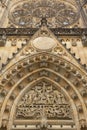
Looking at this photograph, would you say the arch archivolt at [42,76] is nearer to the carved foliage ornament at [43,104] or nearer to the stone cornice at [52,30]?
the carved foliage ornament at [43,104]

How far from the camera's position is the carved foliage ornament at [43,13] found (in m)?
18.7

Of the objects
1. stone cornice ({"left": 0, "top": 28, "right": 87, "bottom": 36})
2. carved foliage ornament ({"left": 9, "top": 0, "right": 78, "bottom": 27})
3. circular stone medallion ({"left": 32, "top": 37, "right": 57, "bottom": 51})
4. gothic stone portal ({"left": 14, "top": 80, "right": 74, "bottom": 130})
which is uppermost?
carved foliage ornament ({"left": 9, "top": 0, "right": 78, "bottom": 27})

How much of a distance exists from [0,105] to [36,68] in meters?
2.42

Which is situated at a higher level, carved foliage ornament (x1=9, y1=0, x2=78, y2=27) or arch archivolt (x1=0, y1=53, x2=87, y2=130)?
carved foliage ornament (x1=9, y1=0, x2=78, y2=27)

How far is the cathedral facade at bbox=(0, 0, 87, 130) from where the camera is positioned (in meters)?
11.9

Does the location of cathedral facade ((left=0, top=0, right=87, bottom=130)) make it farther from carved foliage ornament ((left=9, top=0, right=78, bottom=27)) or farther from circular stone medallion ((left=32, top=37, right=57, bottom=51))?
carved foliage ornament ((left=9, top=0, right=78, bottom=27))

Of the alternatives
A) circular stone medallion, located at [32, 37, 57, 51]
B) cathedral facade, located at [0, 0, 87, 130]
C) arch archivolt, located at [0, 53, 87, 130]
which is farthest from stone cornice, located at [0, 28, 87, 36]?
arch archivolt, located at [0, 53, 87, 130]

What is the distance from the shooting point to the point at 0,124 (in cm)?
1143

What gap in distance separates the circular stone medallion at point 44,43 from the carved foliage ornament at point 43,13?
3770 mm

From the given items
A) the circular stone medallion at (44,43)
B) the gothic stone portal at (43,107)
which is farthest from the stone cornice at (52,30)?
the gothic stone portal at (43,107)

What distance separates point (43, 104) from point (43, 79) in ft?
4.55

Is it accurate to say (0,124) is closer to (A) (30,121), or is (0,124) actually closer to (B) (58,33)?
(A) (30,121)

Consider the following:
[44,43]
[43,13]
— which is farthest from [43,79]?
[43,13]

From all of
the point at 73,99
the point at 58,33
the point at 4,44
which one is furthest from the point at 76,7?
the point at 73,99
